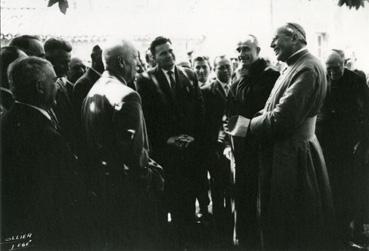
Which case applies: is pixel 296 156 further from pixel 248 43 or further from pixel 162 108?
pixel 162 108

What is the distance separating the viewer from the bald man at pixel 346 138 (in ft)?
17.3

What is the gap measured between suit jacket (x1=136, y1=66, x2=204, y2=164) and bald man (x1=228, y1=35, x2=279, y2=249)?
30.4 inches

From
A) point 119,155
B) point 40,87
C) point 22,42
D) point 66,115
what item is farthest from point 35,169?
point 22,42

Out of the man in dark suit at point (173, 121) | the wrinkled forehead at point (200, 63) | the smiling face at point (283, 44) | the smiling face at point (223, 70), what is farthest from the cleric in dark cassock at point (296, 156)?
A: the wrinkled forehead at point (200, 63)

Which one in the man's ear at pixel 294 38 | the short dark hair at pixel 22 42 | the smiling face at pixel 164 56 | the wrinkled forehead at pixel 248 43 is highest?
the short dark hair at pixel 22 42

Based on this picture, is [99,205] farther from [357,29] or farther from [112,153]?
[357,29]

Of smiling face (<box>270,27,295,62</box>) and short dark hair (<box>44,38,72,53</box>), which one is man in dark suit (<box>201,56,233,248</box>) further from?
short dark hair (<box>44,38,72,53</box>)

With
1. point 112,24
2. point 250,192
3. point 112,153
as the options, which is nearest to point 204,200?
point 250,192

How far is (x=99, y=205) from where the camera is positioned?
3.26 m

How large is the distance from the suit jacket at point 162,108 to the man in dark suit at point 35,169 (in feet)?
8.12

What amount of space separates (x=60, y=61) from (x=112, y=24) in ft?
15.2

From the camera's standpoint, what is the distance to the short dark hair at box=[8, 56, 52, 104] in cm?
258

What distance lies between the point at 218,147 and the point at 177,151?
1.38 m

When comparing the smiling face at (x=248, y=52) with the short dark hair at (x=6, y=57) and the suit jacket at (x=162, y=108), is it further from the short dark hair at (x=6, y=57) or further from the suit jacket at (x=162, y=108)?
the short dark hair at (x=6, y=57)
